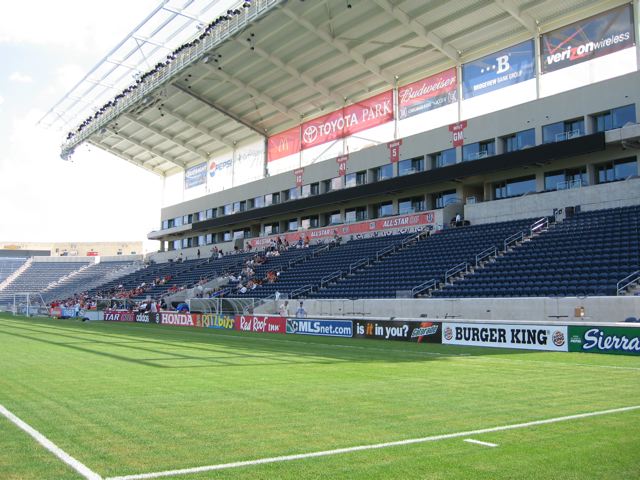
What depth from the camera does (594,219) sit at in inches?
1075

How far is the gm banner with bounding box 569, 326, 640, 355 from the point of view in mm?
15914

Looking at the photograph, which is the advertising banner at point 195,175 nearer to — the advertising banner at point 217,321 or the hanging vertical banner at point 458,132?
the advertising banner at point 217,321

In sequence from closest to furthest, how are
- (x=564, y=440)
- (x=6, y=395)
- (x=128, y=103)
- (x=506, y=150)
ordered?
(x=564, y=440)
(x=6, y=395)
(x=506, y=150)
(x=128, y=103)

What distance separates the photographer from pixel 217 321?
108 feet

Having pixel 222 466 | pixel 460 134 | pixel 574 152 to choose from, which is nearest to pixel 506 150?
pixel 460 134

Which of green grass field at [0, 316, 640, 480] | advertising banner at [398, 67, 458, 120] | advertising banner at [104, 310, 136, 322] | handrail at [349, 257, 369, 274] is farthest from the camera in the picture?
advertising banner at [104, 310, 136, 322]

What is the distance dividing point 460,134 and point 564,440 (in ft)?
104

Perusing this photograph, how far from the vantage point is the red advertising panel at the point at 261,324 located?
2850 cm

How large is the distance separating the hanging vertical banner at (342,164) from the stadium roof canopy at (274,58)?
436 cm

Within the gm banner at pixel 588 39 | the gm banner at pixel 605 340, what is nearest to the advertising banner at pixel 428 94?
the gm banner at pixel 588 39

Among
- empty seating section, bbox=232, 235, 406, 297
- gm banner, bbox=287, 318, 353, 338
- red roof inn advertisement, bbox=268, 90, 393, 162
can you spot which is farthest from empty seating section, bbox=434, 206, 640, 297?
red roof inn advertisement, bbox=268, 90, 393, 162

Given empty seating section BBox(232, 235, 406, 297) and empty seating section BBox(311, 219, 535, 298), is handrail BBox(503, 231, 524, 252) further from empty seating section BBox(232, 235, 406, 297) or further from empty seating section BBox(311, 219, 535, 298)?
empty seating section BBox(232, 235, 406, 297)

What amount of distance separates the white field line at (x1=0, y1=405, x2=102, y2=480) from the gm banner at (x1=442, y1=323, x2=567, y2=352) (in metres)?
15.1

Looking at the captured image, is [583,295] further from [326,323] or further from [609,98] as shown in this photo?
[609,98]
